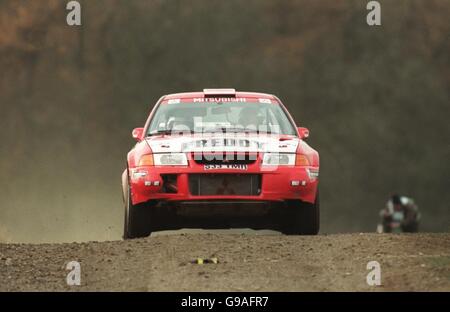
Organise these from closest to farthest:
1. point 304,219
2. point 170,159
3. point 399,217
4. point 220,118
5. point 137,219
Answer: point 170,159, point 137,219, point 304,219, point 220,118, point 399,217

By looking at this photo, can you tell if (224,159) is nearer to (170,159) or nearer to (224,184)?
(224,184)

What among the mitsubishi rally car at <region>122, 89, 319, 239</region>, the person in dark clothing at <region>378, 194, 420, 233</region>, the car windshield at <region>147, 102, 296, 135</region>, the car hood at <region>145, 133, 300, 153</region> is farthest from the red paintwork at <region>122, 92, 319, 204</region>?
the person in dark clothing at <region>378, 194, 420, 233</region>

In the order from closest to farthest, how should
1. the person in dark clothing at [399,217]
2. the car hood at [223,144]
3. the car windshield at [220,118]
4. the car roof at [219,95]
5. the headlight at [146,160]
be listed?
the car hood at [223,144] < the headlight at [146,160] < the car windshield at [220,118] < the car roof at [219,95] < the person in dark clothing at [399,217]

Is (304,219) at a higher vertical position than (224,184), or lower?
lower

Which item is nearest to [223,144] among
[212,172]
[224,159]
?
[224,159]

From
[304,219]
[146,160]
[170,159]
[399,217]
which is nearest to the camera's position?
[170,159]

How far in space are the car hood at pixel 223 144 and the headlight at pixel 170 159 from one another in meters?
0.05

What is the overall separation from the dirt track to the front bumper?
461mm

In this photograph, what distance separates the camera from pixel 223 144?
38.7 feet

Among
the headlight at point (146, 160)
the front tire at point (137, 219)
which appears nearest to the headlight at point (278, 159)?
the headlight at point (146, 160)

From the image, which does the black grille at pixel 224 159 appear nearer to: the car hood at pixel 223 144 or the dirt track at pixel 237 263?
the car hood at pixel 223 144

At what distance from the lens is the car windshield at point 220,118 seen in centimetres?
1264

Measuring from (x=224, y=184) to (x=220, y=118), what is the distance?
1402 millimetres
